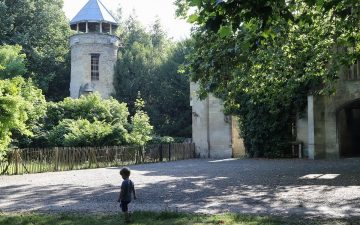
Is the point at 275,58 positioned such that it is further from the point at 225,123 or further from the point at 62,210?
the point at 225,123

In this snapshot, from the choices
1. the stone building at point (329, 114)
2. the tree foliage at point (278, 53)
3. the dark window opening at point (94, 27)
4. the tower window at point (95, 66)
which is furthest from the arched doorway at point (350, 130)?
the dark window opening at point (94, 27)

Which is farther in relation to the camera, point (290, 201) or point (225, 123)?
point (225, 123)

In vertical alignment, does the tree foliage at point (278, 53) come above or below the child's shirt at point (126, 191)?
above

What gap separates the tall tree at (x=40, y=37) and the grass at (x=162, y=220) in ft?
112

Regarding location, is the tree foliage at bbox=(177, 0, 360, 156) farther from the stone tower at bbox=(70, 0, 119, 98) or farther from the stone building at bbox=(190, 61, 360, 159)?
the stone tower at bbox=(70, 0, 119, 98)

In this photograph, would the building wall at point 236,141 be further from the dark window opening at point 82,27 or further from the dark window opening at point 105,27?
the dark window opening at point 82,27

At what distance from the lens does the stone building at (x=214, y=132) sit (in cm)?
3400

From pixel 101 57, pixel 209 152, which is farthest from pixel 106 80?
pixel 209 152

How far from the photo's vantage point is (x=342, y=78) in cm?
2683

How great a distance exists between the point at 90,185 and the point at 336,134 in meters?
16.7

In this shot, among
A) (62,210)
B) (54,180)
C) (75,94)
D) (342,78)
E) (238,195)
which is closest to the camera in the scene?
(62,210)

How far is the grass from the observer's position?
8438 millimetres

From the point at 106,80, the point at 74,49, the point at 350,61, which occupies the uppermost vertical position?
the point at 74,49

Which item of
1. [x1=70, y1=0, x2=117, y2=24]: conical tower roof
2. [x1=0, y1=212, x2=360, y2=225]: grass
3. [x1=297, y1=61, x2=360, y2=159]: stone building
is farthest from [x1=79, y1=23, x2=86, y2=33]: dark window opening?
[x1=0, y1=212, x2=360, y2=225]: grass
